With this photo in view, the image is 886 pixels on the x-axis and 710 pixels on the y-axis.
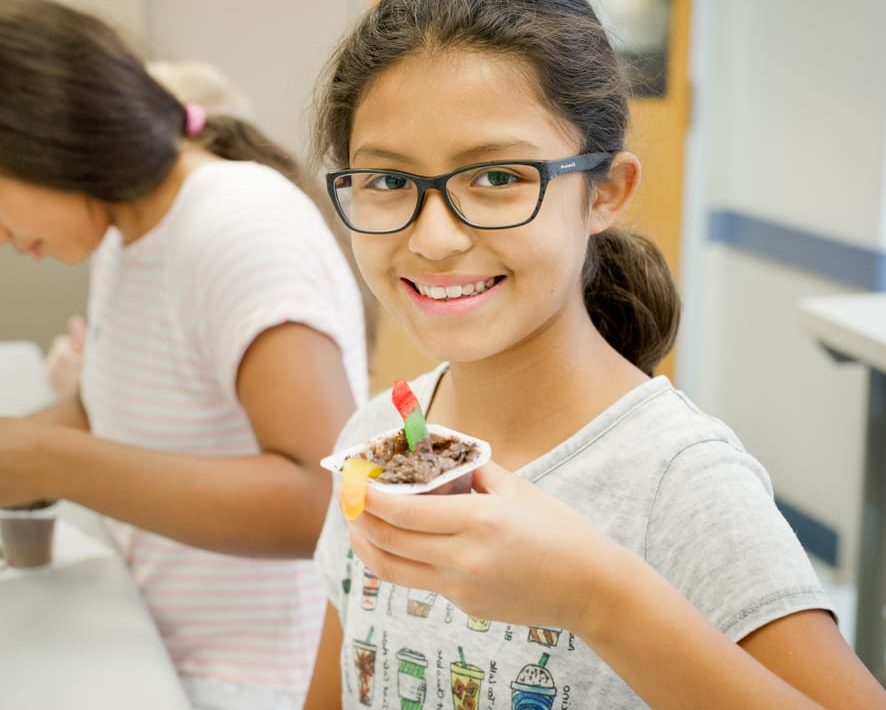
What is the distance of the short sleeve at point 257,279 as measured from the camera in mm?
1325

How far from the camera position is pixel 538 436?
3.25ft

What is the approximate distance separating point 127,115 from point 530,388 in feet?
2.47

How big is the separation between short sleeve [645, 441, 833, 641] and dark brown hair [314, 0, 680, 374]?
0.27 metres

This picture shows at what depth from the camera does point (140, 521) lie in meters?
1.30

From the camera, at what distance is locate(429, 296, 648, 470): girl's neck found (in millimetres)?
980

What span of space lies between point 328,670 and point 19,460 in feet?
1.57

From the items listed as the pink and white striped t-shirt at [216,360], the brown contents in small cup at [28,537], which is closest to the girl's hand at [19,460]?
the brown contents in small cup at [28,537]

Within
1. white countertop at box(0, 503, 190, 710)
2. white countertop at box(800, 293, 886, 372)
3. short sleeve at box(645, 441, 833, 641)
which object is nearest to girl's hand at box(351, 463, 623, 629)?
short sleeve at box(645, 441, 833, 641)

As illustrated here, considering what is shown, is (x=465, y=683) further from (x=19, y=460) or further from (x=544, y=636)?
(x=19, y=460)

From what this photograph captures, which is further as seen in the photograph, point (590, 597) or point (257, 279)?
point (257, 279)

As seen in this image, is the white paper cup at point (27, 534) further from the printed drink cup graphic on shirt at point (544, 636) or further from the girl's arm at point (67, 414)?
the printed drink cup graphic on shirt at point (544, 636)

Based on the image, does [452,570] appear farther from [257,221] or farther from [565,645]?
[257,221]

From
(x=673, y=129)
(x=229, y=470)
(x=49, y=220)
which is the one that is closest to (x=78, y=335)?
(x=49, y=220)

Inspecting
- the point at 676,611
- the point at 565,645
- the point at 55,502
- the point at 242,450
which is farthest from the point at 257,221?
the point at 676,611
